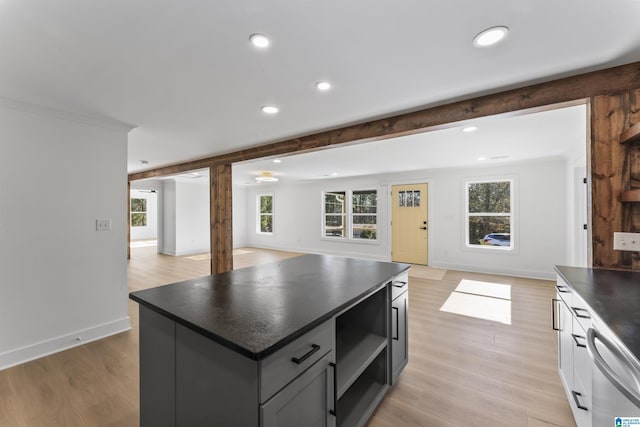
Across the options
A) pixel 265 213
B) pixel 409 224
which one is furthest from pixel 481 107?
pixel 265 213

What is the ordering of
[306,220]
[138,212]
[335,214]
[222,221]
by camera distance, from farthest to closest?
1. [138,212]
2. [306,220]
3. [335,214]
4. [222,221]

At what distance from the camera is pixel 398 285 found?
204cm

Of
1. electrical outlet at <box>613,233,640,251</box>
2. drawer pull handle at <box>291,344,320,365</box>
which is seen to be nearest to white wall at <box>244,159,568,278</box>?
electrical outlet at <box>613,233,640,251</box>

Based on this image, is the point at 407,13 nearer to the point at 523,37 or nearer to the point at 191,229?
the point at 523,37

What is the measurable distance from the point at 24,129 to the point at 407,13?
3.27 meters

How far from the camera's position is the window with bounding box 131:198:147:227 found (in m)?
11.9

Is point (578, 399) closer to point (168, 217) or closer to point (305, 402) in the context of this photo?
point (305, 402)

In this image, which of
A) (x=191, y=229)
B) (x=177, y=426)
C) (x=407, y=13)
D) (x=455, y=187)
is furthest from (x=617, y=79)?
(x=191, y=229)

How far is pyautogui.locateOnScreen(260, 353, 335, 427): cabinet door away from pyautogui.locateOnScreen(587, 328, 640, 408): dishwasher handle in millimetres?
966

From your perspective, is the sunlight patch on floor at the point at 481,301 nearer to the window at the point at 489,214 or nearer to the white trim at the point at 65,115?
Answer: the window at the point at 489,214

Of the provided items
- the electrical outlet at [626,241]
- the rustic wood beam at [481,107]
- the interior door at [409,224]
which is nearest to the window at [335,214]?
the interior door at [409,224]

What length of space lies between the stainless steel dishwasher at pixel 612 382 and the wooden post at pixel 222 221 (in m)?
4.27

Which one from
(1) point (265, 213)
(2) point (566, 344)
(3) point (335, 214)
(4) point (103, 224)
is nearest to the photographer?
(2) point (566, 344)

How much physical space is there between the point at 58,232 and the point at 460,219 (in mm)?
6529
